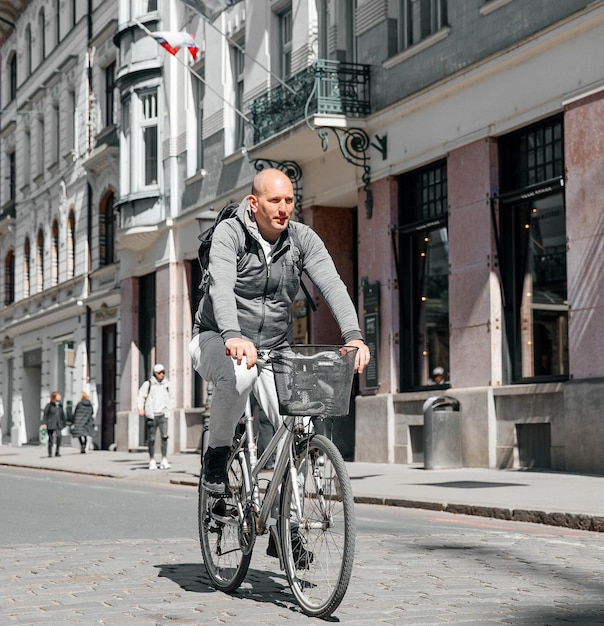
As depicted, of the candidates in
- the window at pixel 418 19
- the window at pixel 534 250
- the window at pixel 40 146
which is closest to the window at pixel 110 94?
the window at pixel 40 146

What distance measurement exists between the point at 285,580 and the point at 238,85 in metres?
21.7

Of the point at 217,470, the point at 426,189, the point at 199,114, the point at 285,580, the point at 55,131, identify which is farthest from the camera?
the point at 55,131

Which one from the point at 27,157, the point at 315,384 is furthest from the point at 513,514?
the point at 27,157

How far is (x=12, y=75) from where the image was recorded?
4775cm

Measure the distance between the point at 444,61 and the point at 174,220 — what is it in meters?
12.0

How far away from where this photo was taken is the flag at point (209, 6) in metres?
22.9

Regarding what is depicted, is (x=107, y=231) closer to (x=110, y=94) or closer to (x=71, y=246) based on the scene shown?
(x=71, y=246)

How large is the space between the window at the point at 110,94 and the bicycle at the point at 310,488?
100ft

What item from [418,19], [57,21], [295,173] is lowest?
[295,173]

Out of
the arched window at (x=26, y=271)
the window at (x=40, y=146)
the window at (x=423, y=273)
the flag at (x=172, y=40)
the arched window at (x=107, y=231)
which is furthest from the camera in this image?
the arched window at (x=26, y=271)

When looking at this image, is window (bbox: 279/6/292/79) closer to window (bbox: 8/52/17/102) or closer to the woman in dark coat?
the woman in dark coat

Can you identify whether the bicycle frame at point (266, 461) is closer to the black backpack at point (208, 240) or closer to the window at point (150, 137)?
the black backpack at point (208, 240)

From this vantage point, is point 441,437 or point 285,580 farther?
point 441,437

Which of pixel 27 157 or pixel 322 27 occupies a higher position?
pixel 27 157
